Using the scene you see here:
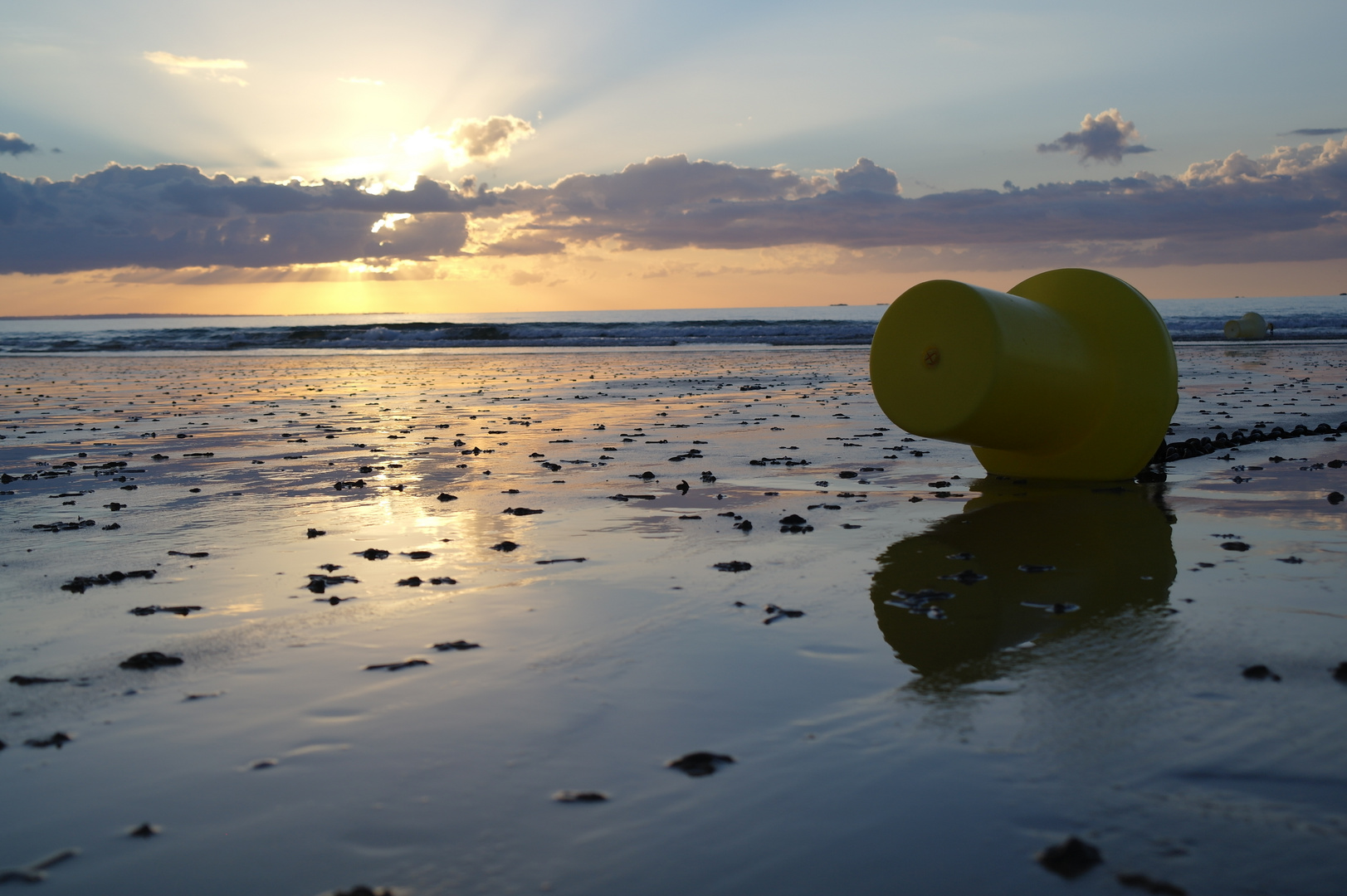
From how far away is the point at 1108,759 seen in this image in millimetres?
2928

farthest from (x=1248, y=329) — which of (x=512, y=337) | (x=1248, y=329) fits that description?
(x=512, y=337)

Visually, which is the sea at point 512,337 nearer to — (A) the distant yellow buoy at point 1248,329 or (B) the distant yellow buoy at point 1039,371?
(A) the distant yellow buoy at point 1248,329

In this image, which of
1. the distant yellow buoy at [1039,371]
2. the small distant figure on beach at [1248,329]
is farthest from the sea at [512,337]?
the distant yellow buoy at [1039,371]

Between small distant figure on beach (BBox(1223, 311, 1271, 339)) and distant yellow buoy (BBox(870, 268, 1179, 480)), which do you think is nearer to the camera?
distant yellow buoy (BBox(870, 268, 1179, 480))

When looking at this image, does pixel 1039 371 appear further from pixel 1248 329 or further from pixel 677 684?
pixel 1248 329

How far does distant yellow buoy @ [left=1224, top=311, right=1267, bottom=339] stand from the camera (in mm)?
39594

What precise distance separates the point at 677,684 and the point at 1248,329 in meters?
43.6

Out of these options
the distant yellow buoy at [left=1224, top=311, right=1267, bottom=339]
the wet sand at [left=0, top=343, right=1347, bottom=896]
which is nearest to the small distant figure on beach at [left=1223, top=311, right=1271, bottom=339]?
the distant yellow buoy at [left=1224, top=311, right=1267, bottom=339]

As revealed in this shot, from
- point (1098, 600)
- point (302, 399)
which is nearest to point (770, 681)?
point (1098, 600)

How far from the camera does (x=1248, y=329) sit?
39812 millimetres

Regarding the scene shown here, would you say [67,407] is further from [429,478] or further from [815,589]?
[815,589]

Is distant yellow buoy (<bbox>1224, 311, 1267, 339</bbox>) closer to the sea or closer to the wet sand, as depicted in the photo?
the sea

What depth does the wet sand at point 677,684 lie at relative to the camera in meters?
2.50

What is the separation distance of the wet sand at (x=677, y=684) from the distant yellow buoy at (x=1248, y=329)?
3623cm
